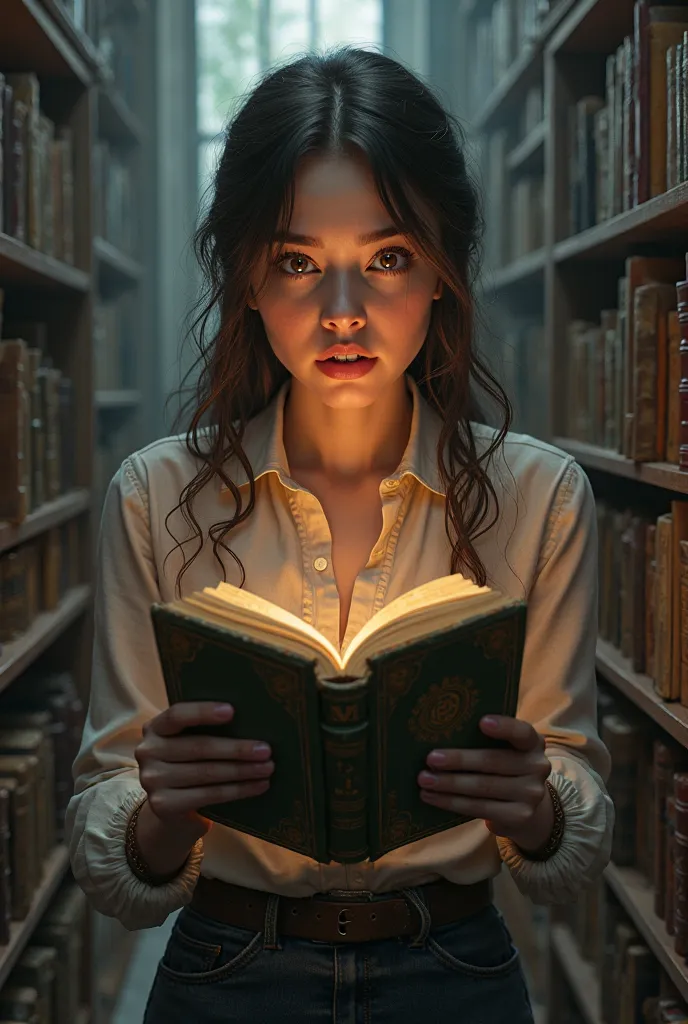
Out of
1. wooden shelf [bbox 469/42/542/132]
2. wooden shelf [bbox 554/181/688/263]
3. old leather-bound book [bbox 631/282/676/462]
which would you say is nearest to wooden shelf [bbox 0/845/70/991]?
old leather-bound book [bbox 631/282/676/462]

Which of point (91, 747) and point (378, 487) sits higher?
point (378, 487)

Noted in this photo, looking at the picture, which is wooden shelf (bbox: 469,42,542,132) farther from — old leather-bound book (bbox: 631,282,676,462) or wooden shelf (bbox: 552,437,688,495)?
old leather-bound book (bbox: 631,282,676,462)

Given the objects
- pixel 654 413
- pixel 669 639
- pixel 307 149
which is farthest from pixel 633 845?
pixel 307 149

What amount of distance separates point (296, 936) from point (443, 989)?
168 millimetres

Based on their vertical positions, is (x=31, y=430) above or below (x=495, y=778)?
above

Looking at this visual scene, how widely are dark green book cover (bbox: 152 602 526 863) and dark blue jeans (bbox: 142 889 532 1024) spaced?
26 centimetres

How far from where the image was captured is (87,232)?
8.20ft

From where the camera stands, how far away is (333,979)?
124 centimetres

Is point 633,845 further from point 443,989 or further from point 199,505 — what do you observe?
point 199,505

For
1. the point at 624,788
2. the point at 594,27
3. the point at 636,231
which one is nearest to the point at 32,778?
the point at 624,788

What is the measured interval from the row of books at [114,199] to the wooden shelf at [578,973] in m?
2.06

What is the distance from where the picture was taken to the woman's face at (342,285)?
49.3 inches

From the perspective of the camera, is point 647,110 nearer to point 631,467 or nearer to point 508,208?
point 631,467

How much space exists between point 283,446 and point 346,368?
18cm
